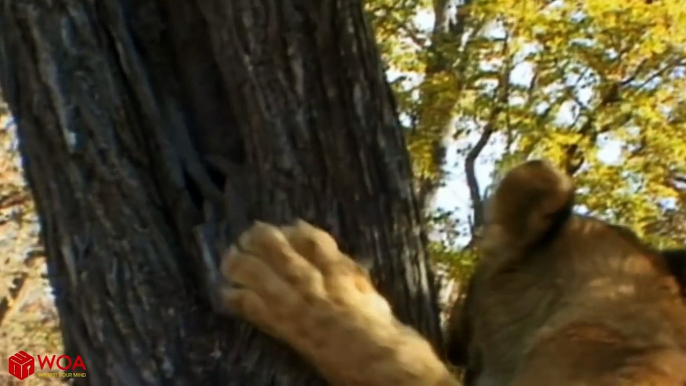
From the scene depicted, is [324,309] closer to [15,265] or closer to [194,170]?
[194,170]

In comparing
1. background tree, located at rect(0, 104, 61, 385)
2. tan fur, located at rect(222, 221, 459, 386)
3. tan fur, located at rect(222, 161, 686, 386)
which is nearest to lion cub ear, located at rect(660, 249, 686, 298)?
tan fur, located at rect(222, 161, 686, 386)

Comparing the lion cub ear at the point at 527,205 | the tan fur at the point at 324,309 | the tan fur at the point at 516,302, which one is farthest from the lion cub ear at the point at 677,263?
the tan fur at the point at 324,309

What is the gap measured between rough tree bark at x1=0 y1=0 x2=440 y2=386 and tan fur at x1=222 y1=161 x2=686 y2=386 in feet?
0.30

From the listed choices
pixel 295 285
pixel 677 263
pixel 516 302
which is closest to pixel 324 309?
pixel 295 285

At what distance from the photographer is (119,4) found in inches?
A: 86.0

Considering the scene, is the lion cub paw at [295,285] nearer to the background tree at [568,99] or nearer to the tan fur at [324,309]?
the tan fur at [324,309]

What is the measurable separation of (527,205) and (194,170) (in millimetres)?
679

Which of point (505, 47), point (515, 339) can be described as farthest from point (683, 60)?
point (515, 339)

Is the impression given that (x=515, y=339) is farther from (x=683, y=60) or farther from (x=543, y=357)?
(x=683, y=60)

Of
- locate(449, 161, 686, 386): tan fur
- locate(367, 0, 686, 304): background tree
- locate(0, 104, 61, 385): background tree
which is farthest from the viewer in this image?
locate(0, 104, 61, 385): background tree

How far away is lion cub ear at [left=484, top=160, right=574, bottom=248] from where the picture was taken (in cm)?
196

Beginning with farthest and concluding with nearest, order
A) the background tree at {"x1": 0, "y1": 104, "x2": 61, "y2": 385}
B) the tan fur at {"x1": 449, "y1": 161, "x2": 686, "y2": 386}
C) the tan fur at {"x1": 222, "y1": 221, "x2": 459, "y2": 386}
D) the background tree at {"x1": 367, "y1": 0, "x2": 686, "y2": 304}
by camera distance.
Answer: the background tree at {"x1": 0, "y1": 104, "x2": 61, "y2": 385}, the background tree at {"x1": 367, "y1": 0, "x2": 686, "y2": 304}, the tan fur at {"x1": 222, "y1": 221, "x2": 459, "y2": 386}, the tan fur at {"x1": 449, "y1": 161, "x2": 686, "y2": 386}

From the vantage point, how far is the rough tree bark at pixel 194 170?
6.41 feet

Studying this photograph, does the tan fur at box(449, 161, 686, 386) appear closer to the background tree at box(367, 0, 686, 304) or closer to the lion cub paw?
the lion cub paw
